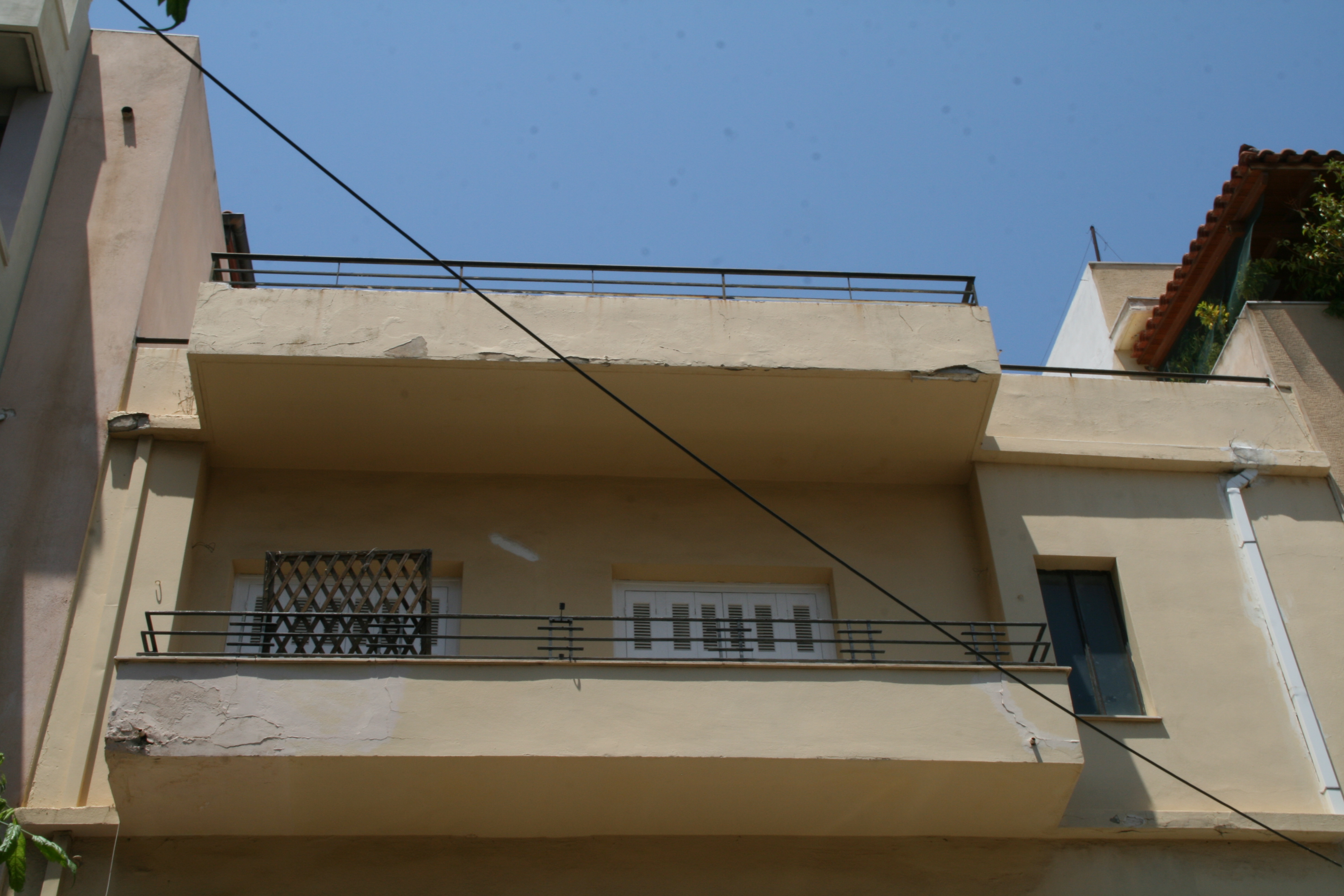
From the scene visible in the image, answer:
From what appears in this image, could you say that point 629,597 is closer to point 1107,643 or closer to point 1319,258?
point 1107,643

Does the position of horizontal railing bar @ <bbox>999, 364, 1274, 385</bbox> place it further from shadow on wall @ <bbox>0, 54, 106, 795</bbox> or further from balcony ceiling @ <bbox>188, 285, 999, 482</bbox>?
shadow on wall @ <bbox>0, 54, 106, 795</bbox>

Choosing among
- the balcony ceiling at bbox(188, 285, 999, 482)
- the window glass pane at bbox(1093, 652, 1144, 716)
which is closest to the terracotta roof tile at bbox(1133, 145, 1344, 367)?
the balcony ceiling at bbox(188, 285, 999, 482)

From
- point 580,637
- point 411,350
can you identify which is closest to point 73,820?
point 580,637

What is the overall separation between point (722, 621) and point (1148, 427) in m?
4.79

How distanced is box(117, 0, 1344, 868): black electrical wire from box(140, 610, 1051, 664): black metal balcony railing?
0.66 ft

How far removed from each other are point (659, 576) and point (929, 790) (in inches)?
127

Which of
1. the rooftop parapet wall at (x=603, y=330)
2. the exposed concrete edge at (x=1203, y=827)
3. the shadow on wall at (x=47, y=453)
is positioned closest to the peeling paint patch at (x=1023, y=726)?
the exposed concrete edge at (x=1203, y=827)

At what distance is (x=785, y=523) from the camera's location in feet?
35.2

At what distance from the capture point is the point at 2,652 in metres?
9.62

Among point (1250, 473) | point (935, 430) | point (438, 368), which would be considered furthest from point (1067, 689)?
point (438, 368)

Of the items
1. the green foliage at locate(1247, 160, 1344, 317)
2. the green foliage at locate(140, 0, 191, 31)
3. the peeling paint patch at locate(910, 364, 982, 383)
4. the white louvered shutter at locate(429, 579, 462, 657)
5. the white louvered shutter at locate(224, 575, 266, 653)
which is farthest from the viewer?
the green foliage at locate(1247, 160, 1344, 317)

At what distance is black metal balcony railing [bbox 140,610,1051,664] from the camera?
9453 mm

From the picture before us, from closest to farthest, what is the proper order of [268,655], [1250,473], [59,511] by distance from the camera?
[268,655] → [59,511] → [1250,473]

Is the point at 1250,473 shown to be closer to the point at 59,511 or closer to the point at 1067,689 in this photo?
the point at 1067,689
